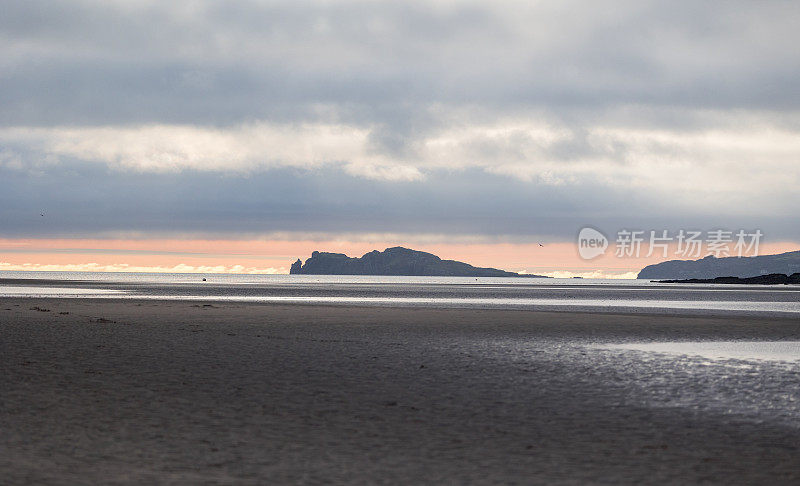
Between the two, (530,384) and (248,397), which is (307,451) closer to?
(248,397)

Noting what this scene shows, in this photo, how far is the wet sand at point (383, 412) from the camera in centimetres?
1140

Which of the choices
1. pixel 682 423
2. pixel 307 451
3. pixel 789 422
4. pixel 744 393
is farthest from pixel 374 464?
pixel 744 393

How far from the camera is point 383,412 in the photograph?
16203 millimetres

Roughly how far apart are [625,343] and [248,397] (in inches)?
723

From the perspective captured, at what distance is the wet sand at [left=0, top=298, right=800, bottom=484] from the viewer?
37.4 ft

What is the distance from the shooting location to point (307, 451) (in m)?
12.5

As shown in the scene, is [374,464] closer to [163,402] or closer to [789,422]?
[163,402]

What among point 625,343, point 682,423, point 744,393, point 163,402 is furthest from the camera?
point 625,343

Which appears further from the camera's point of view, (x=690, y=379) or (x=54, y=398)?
(x=690, y=379)

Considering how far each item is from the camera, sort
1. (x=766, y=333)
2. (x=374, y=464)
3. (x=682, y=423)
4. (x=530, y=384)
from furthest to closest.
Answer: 1. (x=766, y=333)
2. (x=530, y=384)
3. (x=682, y=423)
4. (x=374, y=464)

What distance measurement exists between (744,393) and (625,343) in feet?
43.4

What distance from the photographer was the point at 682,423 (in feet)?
50.0

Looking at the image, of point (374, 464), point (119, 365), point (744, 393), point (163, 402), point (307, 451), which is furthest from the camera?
point (119, 365)

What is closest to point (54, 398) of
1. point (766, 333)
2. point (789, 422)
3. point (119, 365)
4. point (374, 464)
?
point (119, 365)
